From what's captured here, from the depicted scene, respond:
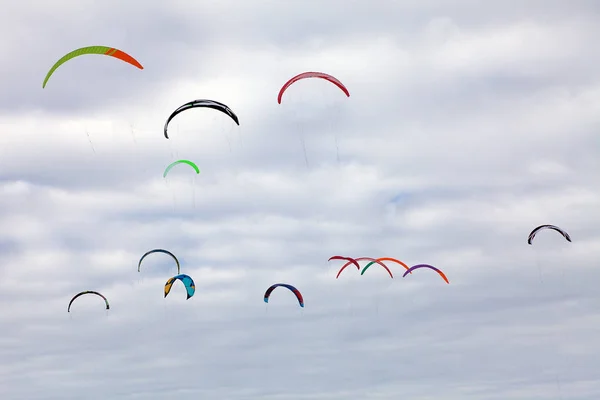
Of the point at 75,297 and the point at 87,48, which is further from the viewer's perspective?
the point at 75,297

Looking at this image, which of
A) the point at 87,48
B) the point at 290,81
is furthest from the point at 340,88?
the point at 87,48

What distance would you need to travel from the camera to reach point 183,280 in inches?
3939

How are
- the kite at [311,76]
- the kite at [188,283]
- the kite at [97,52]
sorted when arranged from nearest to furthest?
the kite at [97,52] < the kite at [311,76] < the kite at [188,283]

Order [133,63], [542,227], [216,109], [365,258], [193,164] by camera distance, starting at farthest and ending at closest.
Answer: [365,258], [542,227], [193,164], [216,109], [133,63]

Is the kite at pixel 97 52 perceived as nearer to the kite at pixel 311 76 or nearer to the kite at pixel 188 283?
the kite at pixel 311 76

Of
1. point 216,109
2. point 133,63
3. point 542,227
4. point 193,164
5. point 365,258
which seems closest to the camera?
point 133,63

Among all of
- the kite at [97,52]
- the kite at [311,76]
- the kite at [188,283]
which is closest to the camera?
the kite at [97,52]

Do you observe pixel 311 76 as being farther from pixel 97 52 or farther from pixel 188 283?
pixel 188 283

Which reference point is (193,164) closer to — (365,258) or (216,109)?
(216,109)

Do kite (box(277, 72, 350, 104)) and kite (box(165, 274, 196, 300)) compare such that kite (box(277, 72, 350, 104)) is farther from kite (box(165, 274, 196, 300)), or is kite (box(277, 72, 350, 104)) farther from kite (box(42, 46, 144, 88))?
kite (box(165, 274, 196, 300))

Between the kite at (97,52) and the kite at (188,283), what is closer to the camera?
the kite at (97,52)

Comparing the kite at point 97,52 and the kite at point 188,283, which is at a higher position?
the kite at point 97,52

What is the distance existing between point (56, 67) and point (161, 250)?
103 ft

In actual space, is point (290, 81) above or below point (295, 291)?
above
